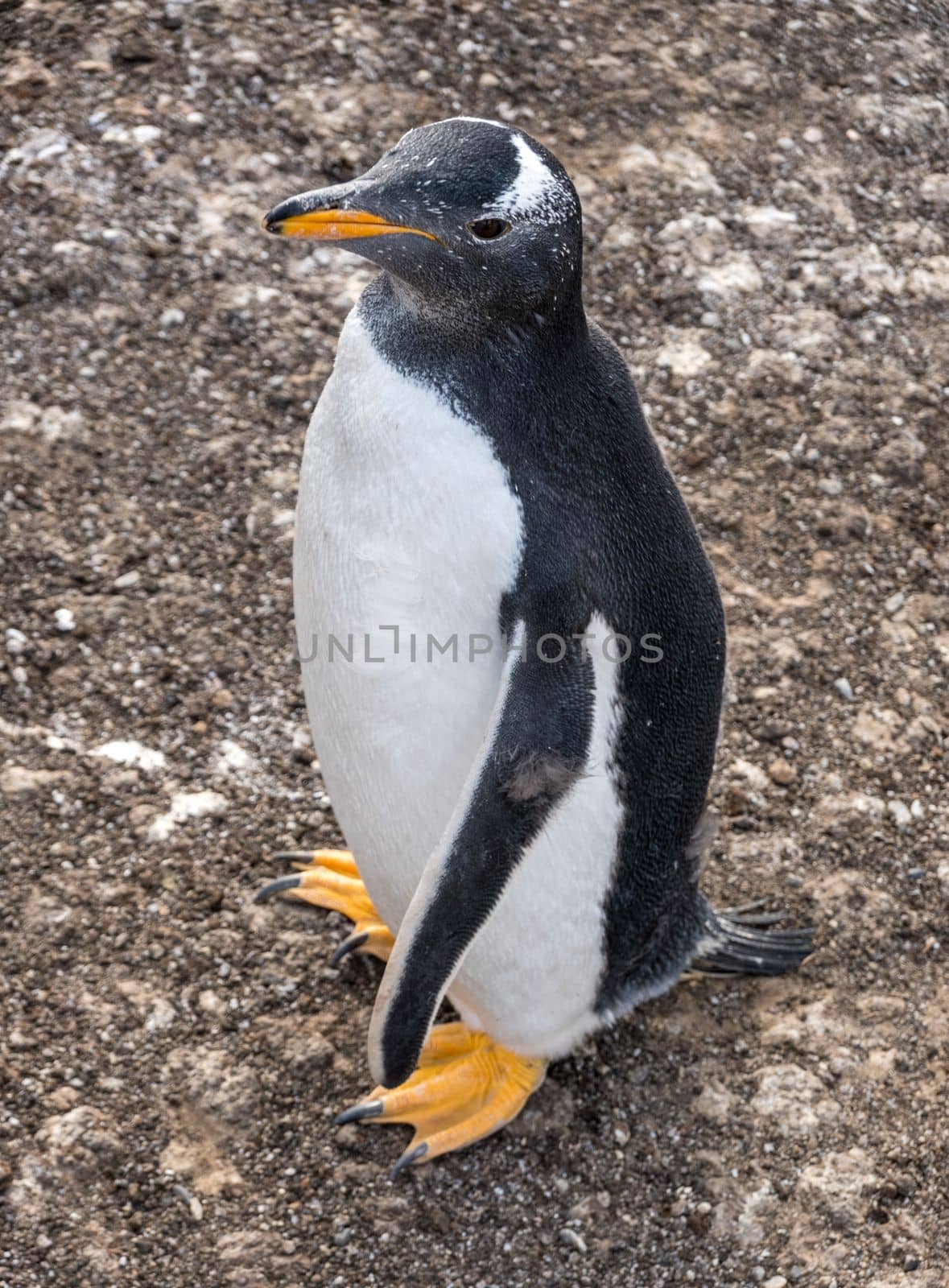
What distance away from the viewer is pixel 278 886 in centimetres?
266

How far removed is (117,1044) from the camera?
244cm

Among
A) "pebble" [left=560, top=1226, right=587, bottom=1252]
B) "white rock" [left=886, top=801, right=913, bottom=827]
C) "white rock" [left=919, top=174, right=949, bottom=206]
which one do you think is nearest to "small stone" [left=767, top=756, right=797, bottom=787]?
"white rock" [left=886, top=801, right=913, bottom=827]

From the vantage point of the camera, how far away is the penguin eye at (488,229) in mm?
1795

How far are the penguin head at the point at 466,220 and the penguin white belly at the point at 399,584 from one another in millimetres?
162

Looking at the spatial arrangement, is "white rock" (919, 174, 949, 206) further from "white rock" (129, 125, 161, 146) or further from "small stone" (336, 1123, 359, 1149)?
"small stone" (336, 1123, 359, 1149)

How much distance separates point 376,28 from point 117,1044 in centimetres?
307

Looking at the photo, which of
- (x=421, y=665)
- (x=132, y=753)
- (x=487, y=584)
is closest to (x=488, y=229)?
(x=487, y=584)

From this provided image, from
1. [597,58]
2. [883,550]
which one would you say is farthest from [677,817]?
[597,58]

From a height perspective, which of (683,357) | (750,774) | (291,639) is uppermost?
(683,357)

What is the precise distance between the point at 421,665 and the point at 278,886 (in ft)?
2.70

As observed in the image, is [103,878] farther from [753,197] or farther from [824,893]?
[753,197]

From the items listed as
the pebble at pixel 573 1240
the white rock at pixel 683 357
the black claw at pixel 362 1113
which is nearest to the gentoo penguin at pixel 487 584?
the black claw at pixel 362 1113

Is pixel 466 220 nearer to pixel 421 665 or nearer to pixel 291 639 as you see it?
pixel 421 665

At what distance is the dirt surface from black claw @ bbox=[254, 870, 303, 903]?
0.12 feet
